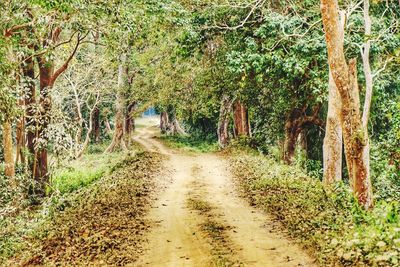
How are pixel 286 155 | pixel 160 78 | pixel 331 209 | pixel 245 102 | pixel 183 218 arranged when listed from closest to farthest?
1. pixel 331 209
2. pixel 183 218
3. pixel 286 155
4. pixel 245 102
5. pixel 160 78

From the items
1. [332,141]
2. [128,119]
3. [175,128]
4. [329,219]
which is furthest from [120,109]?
[329,219]

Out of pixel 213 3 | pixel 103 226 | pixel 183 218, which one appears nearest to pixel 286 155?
pixel 213 3

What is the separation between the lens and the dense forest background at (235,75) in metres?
10.5

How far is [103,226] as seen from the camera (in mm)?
10484

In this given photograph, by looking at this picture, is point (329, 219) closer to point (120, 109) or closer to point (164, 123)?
point (120, 109)

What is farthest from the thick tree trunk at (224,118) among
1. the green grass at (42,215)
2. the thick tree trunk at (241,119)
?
the green grass at (42,215)

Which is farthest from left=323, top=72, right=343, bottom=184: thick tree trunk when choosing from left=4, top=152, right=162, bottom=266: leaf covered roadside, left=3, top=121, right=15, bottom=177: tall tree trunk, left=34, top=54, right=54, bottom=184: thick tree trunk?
left=3, top=121, right=15, bottom=177: tall tree trunk

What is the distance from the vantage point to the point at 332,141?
13.6 meters

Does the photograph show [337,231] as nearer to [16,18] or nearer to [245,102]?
[16,18]

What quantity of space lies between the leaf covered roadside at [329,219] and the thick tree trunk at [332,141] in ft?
2.41

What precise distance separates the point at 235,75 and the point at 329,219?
45.1 ft

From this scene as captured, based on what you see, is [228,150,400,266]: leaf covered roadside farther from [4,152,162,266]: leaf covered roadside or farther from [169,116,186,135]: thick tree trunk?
[169,116,186,135]: thick tree trunk

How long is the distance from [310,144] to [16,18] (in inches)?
725

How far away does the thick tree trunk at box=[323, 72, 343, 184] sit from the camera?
13.2 meters
